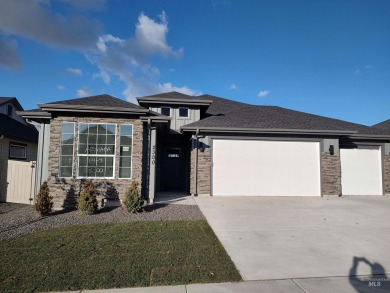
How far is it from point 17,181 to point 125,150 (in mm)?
4498

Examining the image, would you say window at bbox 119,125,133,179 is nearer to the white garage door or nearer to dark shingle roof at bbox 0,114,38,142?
dark shingle roof at bbox 0,114,38,142

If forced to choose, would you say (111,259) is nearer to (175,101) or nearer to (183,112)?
(175,101)

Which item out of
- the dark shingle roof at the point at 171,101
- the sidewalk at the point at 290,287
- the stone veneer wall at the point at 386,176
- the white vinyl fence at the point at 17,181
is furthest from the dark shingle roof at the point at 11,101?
the stone veneer wall at the point at 386,176

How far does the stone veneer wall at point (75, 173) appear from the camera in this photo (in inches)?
339

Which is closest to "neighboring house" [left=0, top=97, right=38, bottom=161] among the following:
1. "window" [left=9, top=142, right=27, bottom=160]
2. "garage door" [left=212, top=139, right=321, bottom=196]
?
"window" [left=9, top=142, right=27, bottom=160]

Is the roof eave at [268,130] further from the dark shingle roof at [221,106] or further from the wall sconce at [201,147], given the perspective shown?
the dark shingle roof at [221,106]

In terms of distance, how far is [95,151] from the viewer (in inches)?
352

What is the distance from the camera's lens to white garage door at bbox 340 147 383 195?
12.4m

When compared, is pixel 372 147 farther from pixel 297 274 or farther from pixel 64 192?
pixel 64 192

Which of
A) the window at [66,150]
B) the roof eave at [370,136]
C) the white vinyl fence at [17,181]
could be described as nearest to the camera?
the window at [66,150]

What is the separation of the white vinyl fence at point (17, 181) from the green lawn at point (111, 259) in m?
4.53

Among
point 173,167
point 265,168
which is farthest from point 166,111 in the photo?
point 265,168

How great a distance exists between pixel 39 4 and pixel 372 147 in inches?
645

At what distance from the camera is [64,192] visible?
862 cm
